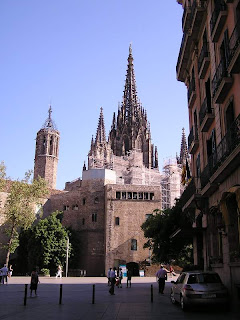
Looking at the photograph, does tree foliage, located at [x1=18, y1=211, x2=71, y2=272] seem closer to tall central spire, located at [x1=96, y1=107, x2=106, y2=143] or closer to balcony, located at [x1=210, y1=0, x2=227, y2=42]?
balcony, located at [x1=210, y1=0, x2=227, y2=42]

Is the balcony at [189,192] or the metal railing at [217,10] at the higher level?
the metal railing at [217,10]

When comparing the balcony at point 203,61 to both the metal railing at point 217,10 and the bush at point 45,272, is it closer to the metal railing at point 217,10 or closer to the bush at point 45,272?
the metal railing at point 217,10

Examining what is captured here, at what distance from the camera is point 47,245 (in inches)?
1991

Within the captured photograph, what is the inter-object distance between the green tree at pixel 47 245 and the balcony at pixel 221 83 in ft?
132

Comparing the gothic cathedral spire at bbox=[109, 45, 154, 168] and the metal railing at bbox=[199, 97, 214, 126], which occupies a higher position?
the gothic cathedral spire at bbox=[109, 45, 154, 168]

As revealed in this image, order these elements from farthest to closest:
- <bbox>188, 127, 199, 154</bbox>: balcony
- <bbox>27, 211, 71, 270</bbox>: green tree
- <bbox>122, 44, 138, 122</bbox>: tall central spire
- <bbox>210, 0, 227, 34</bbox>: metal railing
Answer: <bbox>122, 44, 138, 122</bbox>: tall central spire → <bbox>27, 211, 71, 270</bbox>: green tree → <bbox>188, 127, 199, 154</bbox>: balcony → <bbox>210, 0, 227, 34</bbox>: metal railing

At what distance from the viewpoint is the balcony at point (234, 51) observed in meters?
12.4

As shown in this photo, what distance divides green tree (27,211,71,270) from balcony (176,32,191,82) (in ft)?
112

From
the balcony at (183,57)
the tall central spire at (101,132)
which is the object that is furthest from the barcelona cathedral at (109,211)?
the balcony at (183,57)

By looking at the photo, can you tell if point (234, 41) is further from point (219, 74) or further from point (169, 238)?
point (169, 238)

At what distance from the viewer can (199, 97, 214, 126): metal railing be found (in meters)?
17.2

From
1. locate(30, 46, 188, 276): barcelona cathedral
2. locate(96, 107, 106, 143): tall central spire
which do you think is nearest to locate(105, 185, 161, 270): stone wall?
locate(30, 46, 188, 276): barcelona cathedral

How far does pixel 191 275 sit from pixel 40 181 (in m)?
35.0

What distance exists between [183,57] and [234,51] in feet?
31.3
